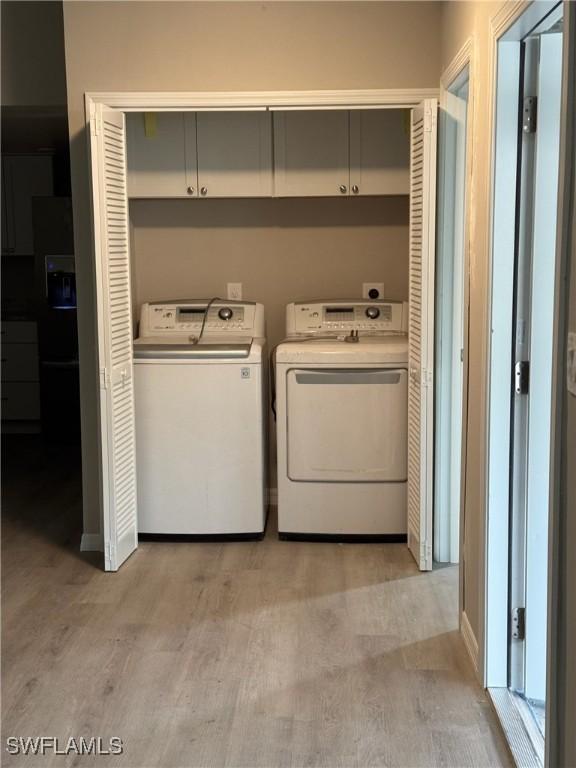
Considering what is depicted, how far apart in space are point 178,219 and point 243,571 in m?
2.05

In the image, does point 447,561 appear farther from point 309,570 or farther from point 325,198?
point 325,198

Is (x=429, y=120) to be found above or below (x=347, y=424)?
above

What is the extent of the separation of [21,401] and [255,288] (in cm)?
294

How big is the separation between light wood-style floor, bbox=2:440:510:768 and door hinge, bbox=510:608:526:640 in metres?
0.23

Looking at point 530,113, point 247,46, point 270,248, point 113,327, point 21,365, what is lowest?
point 21,365

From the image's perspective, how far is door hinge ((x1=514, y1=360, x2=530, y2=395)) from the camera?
268 centimetres

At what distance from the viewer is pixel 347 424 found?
424cm

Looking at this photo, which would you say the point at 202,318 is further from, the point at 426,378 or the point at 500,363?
the point at 500,363

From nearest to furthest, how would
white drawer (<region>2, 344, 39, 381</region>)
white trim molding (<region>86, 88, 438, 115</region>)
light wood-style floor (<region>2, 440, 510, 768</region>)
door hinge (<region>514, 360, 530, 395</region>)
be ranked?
light wood-style floor (<region>2, 440, 510, 768</region>) → door hinge (<region>514, 360, 530, 395</region>) → white trim molding (<region>86, 88, 438, 115</region>) → white drawer (<region>2, 344, 39, 381</region>)

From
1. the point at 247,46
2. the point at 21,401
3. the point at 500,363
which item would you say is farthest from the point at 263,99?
the point at 21,401

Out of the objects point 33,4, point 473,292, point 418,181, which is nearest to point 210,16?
point 418,181

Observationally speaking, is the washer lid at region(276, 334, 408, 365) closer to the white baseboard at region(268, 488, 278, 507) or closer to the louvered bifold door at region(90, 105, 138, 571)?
the louvered bifold door at region(90, 105, 138, 571)

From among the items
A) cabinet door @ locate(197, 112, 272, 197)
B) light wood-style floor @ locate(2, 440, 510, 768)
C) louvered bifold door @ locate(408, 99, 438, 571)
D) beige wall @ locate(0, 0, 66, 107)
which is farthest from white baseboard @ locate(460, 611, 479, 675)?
beige wall @ locate(0, 0, 66, 107)

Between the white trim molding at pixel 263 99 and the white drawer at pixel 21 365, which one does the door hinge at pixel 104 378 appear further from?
the white drawer at pixel 21 365
